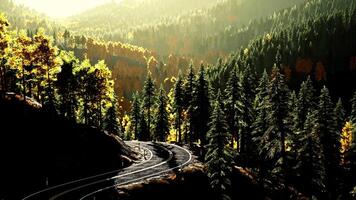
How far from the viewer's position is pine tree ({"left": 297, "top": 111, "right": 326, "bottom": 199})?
153ft

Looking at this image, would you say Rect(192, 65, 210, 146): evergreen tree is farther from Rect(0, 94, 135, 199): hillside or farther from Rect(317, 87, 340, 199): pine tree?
Rect(317, 87, 340, 199): pine tree

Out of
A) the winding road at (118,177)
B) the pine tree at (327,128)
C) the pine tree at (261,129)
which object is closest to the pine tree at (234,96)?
the pine tree at (261,129)

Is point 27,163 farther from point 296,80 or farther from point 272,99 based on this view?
point 296,80

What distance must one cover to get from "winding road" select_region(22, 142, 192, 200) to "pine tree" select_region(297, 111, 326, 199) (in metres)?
14.1

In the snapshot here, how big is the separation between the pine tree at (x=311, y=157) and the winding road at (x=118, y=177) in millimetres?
14063

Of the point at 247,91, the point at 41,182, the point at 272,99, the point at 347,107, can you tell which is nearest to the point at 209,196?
the point at 272,99

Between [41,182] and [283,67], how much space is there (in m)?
125

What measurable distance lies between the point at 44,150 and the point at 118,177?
8.61m

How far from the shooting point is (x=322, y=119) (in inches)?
1945

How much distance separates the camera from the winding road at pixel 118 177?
31.3m

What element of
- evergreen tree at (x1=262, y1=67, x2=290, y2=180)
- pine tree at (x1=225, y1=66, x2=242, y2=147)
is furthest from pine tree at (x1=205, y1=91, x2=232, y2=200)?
pine tree at (x1=225, y1=66, x2=242, y2=147)

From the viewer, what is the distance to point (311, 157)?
4647 centimetres

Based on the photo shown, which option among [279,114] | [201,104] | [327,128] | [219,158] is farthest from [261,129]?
[219,158]

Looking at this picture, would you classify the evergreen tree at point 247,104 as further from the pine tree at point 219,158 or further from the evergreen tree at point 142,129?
the evergreen tree at point 142,129
